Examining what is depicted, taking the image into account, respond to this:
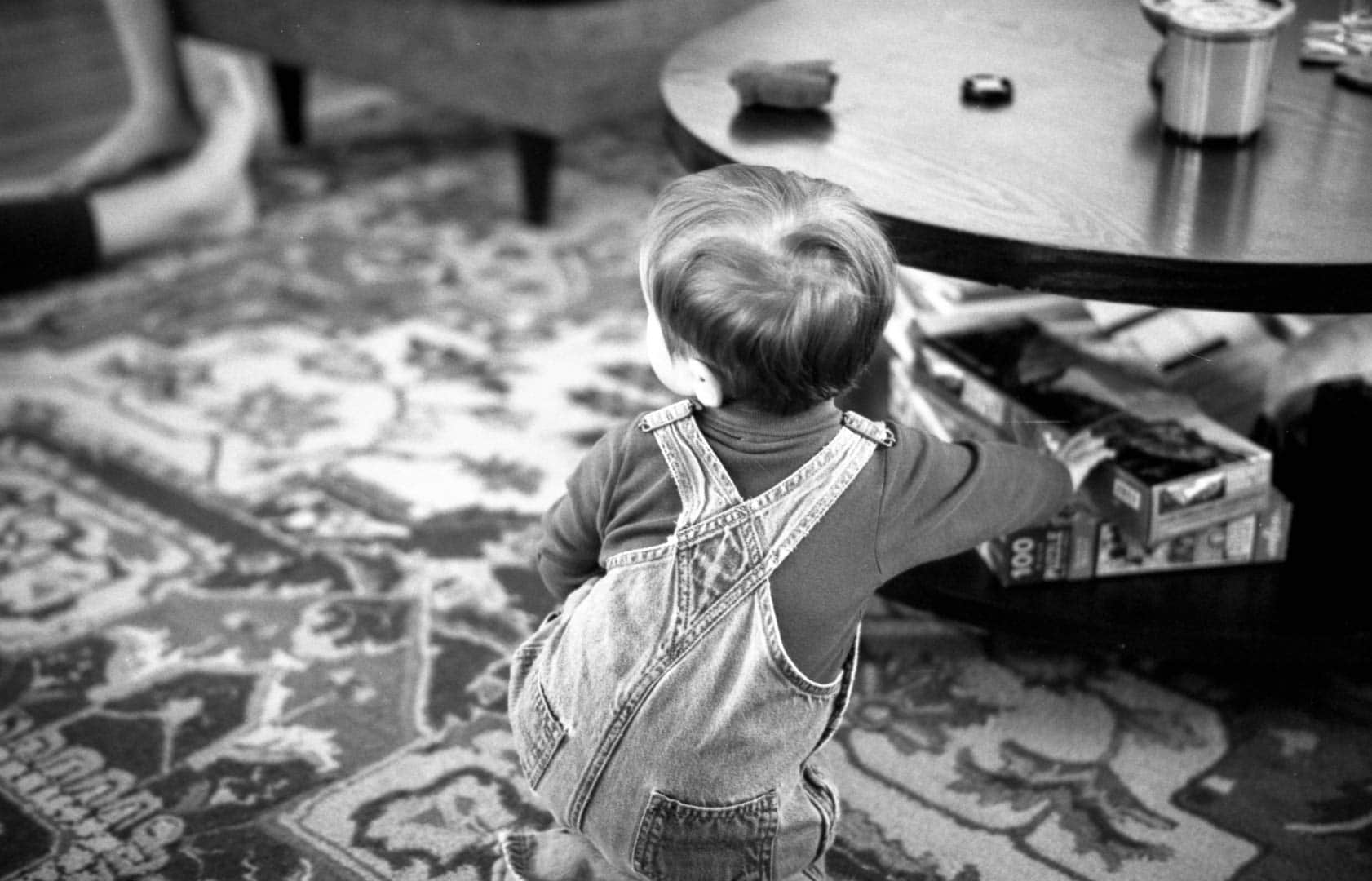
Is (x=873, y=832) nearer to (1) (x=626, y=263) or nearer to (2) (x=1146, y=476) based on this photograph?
(2) (x=1146, y=476)

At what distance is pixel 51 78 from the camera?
2.57 meters

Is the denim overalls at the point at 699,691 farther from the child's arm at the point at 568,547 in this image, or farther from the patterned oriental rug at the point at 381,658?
the patterned oriental rug at the point at 381,658

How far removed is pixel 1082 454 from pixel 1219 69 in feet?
1.09

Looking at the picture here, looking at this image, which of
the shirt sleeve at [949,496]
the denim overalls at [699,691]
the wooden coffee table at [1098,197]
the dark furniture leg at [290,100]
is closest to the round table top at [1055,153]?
the wooden coffee table at [1098,197]

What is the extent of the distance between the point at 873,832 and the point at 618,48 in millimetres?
1504

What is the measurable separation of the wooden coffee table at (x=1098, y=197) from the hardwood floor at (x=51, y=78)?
1538mm

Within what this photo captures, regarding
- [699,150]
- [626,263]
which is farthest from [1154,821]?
[626,263]

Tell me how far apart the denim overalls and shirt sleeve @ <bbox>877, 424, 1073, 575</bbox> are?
0.03m

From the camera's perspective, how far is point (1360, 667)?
1148 millimetres

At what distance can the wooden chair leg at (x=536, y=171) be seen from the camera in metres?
2.35

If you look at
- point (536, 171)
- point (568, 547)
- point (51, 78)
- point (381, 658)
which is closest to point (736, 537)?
point (568, 547)

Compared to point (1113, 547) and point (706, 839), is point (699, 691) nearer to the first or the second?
point (706, 839)

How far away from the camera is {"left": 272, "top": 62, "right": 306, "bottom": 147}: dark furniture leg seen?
277cm

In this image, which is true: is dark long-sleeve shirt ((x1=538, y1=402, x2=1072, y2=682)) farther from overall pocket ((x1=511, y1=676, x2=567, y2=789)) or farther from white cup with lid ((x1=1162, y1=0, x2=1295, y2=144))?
white cup with lid ((x1=1162, y1=0, x2=1295, y2=144))
